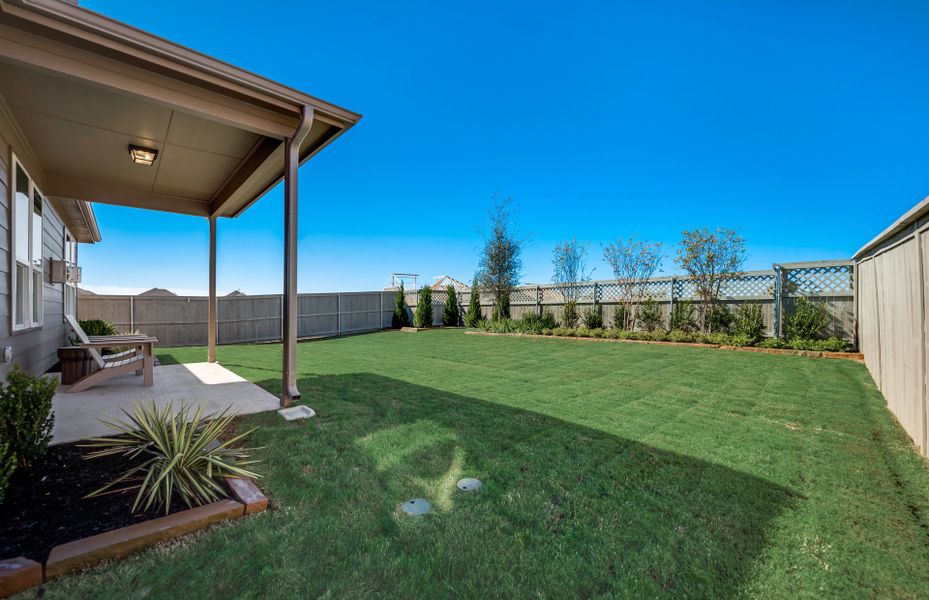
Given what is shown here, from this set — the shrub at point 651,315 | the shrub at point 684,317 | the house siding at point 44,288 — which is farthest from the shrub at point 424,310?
the house siding at point 44,288

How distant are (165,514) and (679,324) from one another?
1039cm

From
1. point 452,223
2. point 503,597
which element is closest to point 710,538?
point 503,597

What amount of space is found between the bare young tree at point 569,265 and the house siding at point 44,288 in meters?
11.4

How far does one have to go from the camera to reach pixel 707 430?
3.17 metres

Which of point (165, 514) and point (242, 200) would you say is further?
point (242, 200)

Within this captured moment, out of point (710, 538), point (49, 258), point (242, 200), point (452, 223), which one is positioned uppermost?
point (452, 223)

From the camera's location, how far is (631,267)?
420 inches

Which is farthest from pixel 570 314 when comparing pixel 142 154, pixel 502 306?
pixel 142 154

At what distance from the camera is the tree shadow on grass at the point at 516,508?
4.84 feet

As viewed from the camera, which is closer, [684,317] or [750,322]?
[750,322]

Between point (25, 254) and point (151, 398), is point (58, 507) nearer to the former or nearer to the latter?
point (151, 398)

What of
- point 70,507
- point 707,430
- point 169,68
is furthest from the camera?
point 707,430

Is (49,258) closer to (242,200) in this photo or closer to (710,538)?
(242,200)

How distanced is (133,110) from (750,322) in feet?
35.0
